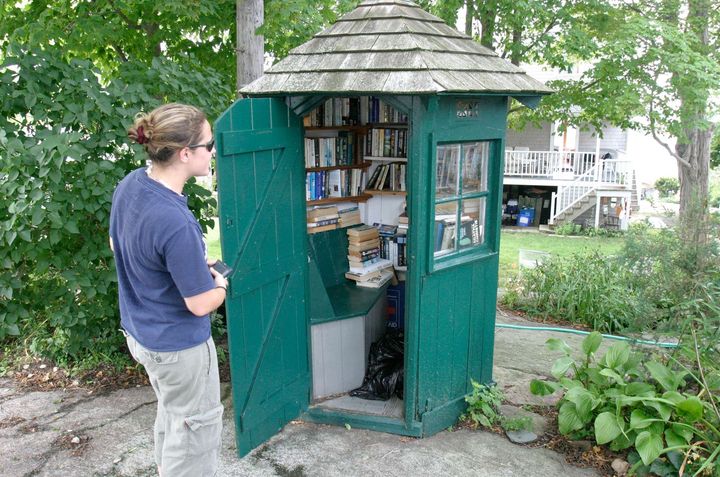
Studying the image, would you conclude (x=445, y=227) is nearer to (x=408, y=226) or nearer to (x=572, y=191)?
(x=408, y=226)

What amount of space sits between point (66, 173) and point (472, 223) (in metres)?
3.12

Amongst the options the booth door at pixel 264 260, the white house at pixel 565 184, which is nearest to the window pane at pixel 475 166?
the booth door at pixel 264 260

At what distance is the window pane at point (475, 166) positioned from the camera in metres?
4.26

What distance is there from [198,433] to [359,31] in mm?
2782

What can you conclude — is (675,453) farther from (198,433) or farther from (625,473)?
(198,433)

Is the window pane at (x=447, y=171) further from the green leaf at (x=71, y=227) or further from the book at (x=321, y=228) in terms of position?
the green leaf at (x=71, y=227)

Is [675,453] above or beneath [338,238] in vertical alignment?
beneath

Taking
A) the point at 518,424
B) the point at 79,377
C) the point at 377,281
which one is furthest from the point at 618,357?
the point at 79,377

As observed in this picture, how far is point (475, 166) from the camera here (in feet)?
14.3

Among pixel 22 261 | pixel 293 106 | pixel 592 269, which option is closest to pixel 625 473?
pixel 293 106

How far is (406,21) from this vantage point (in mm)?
4109

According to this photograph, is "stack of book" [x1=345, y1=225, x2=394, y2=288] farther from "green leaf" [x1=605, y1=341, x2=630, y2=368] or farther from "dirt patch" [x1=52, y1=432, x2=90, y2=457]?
"dirt patch" [x1=52, y1=432, x2=90, y2=457]

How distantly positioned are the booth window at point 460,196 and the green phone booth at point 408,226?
1 cm

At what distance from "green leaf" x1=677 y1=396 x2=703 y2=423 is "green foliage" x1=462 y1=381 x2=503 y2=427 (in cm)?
125
